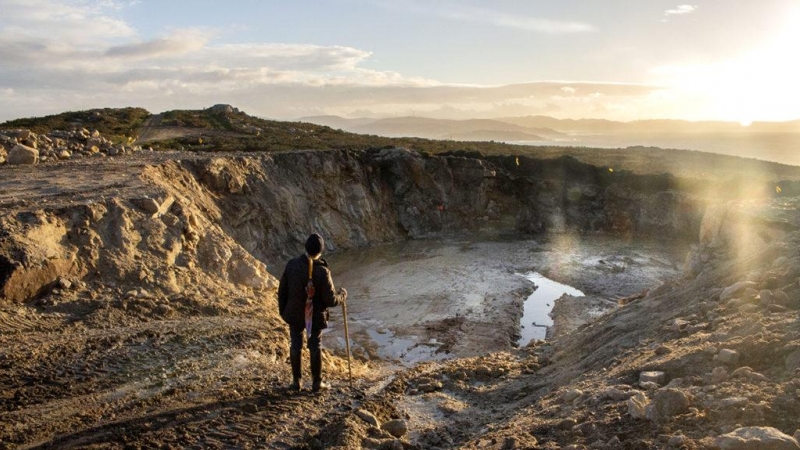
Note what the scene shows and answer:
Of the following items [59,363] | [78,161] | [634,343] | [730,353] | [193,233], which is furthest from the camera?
[78,161]

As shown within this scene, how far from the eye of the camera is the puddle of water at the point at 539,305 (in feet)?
47.1

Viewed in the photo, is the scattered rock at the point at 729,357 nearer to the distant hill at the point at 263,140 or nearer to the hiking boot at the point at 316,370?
the hiking boot at the point at 316,370

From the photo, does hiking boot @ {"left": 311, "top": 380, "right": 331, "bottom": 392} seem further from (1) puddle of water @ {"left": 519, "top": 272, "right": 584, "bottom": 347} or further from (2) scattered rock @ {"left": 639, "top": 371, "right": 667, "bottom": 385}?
(1) puddle of water @ {"left": 519, "top": 272, "right": 584, "bottom": 347}

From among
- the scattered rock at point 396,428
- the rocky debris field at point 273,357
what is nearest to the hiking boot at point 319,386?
the rocky debris field at point 273,357

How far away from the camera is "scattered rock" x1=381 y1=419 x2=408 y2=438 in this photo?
6.66 metres

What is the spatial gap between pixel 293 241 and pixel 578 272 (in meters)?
11.1

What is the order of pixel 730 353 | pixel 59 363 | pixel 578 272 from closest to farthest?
1. pixel 730 353
2. pixel 59 363
3. pixel 578 272

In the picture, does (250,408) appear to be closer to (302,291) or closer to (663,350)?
(302,291)

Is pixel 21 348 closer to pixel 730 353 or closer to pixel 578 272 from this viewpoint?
pixel 730 353

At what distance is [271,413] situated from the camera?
661 centimetres

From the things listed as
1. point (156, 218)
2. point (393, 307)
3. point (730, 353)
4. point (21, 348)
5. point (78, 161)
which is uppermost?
point (78, 161)

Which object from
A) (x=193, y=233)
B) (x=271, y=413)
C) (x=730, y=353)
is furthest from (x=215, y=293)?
(x=730, y=353)

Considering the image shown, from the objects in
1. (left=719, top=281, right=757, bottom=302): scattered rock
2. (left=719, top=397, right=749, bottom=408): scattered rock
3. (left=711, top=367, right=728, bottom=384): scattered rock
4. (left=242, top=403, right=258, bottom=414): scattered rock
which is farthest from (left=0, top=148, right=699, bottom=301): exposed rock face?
(left=719, top=281, right=757, bottom=302): scattered rock

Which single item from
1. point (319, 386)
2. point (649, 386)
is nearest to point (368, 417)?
point (319, 386)
